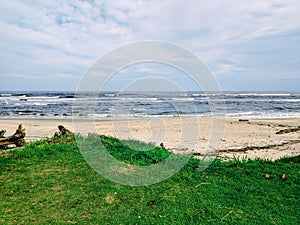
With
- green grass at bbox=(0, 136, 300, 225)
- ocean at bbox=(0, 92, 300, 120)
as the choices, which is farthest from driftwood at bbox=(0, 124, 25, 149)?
green grass at bbox=(0, 136, 300, 225)

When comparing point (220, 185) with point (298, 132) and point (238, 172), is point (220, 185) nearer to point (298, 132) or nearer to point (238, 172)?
point (238, 172)

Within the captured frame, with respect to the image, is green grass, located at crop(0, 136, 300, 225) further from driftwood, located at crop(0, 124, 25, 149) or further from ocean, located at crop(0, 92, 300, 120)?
driftwood, located at crop(0, 124, 25, 149)

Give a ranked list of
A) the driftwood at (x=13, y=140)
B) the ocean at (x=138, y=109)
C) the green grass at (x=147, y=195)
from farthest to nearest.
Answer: the ocean at (x=138, y=109) → the driftwood at (x=13, y=140) → the green grass at (x=147, y=195)

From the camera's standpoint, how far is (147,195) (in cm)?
442

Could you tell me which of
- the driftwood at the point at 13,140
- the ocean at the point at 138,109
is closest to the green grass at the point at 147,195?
the ocean at the point at 138,109

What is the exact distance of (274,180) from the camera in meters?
5.06

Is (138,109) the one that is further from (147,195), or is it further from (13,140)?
(147,195)

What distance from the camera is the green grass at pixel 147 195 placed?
12.5 feet

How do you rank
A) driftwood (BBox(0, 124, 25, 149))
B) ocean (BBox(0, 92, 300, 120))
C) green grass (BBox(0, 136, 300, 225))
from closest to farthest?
green grass (BBox(0, 136, 300, 225))
driftwood (BBox(0, 124, 25, 149))
ocean (BBox(0, 92, 300, 120))

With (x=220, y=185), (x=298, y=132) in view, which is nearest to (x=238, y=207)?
(x=220, y=185)

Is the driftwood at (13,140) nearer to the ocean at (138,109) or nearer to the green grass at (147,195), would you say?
the ocean at (138,109)

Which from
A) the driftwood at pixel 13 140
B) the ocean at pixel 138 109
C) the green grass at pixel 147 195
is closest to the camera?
the green grass at pixel 147 195

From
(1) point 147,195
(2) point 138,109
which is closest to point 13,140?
(1) point 147,195

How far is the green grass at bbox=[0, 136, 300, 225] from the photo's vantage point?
3.82m
